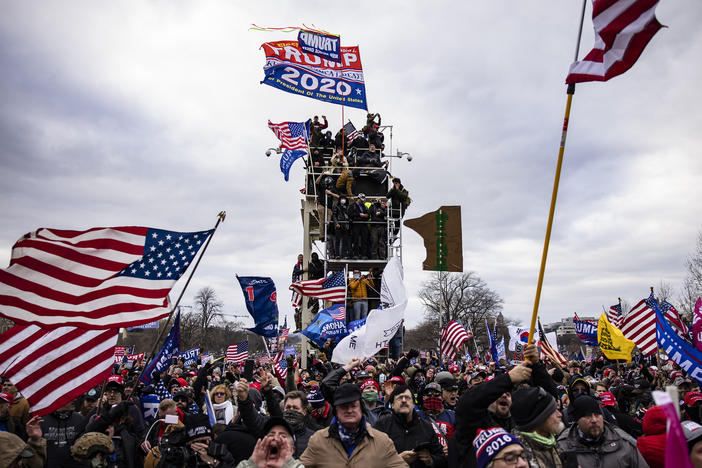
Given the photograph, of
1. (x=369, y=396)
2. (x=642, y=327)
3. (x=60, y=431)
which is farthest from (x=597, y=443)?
(x=642, y=327)

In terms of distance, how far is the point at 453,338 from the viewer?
14000mm

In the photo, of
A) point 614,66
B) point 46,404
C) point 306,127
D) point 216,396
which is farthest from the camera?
point 306,127

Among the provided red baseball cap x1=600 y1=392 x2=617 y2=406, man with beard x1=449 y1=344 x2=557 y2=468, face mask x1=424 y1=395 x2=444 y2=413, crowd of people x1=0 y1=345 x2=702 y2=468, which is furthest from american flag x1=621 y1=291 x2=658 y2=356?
man with beard x1=449 y1=344 x2=557 y2=468

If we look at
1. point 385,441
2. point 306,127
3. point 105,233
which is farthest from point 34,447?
point 306,127

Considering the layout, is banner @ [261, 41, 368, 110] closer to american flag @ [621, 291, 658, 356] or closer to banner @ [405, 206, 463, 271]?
banner @ [405, 206, 463, 271]

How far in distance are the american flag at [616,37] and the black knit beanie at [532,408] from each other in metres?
2.60

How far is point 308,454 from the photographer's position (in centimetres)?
401

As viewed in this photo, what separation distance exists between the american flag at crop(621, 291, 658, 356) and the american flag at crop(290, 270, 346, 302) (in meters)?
7.03

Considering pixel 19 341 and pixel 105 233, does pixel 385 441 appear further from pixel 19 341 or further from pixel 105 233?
pixel 19 341

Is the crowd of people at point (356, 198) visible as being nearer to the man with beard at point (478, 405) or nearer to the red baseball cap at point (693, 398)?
the red baseball cap at point (693, 398)

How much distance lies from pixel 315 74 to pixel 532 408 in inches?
661

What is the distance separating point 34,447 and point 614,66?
6.52 metres

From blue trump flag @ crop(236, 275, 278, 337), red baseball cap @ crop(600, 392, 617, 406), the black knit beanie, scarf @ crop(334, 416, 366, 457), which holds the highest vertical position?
blue trump flag @ crop(236, 275, 278, 337)

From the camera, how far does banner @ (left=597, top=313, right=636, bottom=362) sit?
11.2 m
